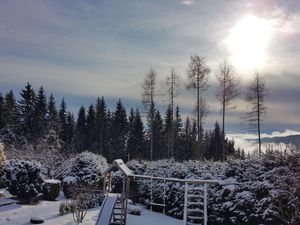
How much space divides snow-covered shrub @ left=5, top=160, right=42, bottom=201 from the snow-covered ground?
31.9 inches

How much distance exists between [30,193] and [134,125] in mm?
43040

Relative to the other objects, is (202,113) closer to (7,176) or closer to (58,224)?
(7,176)

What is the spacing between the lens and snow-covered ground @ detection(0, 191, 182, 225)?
14.7 metres

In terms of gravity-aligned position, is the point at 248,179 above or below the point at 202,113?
below

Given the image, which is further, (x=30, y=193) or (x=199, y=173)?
(x=30, y=193)

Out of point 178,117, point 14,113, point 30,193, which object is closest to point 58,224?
point 30,193

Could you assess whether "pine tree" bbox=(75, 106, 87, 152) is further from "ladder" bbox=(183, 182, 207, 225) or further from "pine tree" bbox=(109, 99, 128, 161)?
"ladder" bbox=(183, 182, 207, 225)

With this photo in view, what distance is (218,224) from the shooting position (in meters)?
14.7

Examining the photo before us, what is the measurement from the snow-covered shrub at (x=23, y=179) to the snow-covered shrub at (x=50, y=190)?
60 centimetres

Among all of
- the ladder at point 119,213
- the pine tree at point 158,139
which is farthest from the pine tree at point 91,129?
the ladder at point 119,213

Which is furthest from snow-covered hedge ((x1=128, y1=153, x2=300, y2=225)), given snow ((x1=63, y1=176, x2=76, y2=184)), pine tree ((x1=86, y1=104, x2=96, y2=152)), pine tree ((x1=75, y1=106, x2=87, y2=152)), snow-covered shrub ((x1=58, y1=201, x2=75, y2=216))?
pine tree ((x1=86, y1=104, x2=96, y2=152))

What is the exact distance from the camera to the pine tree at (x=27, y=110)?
165 ft

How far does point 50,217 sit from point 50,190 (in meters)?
4.70

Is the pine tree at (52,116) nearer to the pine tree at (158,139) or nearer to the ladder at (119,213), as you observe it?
the pine tree at (158,139)
